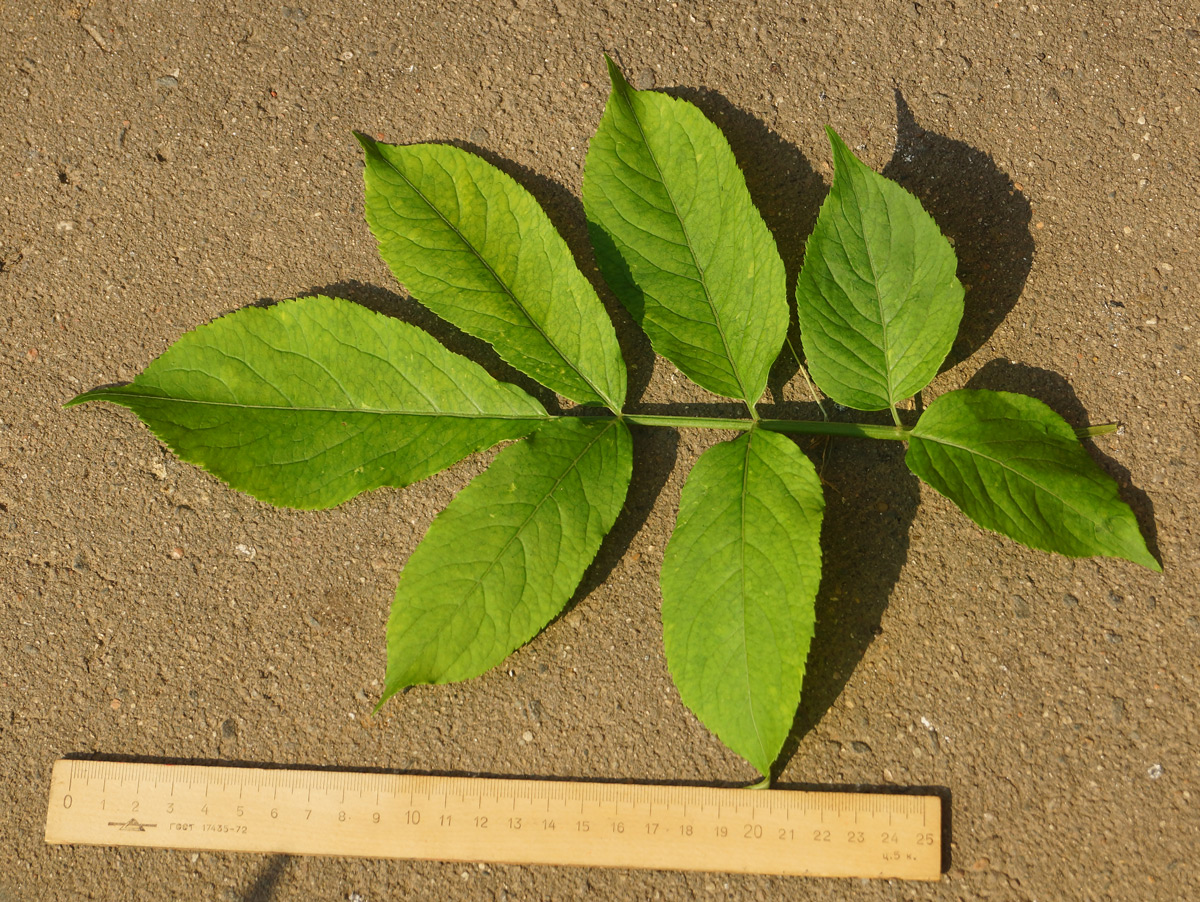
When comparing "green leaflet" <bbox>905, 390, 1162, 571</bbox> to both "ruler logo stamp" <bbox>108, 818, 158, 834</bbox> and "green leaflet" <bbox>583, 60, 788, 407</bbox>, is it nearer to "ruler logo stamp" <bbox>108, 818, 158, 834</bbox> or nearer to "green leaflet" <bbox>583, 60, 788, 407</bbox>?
"green leaflet" <bbox>583, 60, 788, 407</bbox>

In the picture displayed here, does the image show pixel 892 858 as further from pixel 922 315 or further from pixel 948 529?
pixel 922 315

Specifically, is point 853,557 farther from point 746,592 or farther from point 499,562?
point 499,562

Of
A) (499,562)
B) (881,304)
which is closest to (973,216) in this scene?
(881,304)

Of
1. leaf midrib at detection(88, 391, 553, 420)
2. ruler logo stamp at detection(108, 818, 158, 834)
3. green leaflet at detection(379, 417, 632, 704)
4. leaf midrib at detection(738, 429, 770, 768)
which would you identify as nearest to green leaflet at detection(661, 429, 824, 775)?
leaf midrib at detection(738, 429, 770, 768)

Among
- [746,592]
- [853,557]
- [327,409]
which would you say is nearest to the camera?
[746,592]

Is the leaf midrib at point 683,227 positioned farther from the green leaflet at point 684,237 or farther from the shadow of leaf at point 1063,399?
the shadow of leaf at point 1063,399

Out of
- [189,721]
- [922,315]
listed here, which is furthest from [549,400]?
[189,721]

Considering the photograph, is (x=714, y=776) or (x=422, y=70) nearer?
(x=714, y=776)

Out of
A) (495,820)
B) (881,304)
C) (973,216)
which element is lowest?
(495,820)
